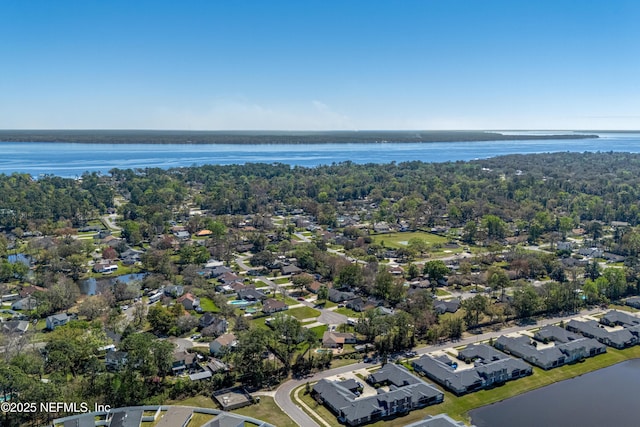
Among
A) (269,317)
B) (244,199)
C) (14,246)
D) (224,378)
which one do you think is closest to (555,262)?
(269,317)

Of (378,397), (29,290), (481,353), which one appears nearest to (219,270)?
(29,290)

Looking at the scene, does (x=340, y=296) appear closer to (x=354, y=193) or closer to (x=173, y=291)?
(x=173, y=291)

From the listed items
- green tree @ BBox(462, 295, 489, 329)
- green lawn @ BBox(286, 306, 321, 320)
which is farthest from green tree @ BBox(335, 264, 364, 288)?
green tree @ BBox(462, 295, 489, 329)

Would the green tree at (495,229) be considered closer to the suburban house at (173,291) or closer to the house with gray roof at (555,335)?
the house with gray roof at (555,335)

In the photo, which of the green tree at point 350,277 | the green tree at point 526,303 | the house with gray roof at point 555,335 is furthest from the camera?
the green tree at point 350,277

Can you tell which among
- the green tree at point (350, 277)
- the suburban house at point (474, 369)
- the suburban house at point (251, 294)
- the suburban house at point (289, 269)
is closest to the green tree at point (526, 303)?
the suburban house at point (474, 369)

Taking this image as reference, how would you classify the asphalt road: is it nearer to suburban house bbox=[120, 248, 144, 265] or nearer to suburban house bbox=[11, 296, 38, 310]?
suburban house bbox=[11, 296, 38, 310]
